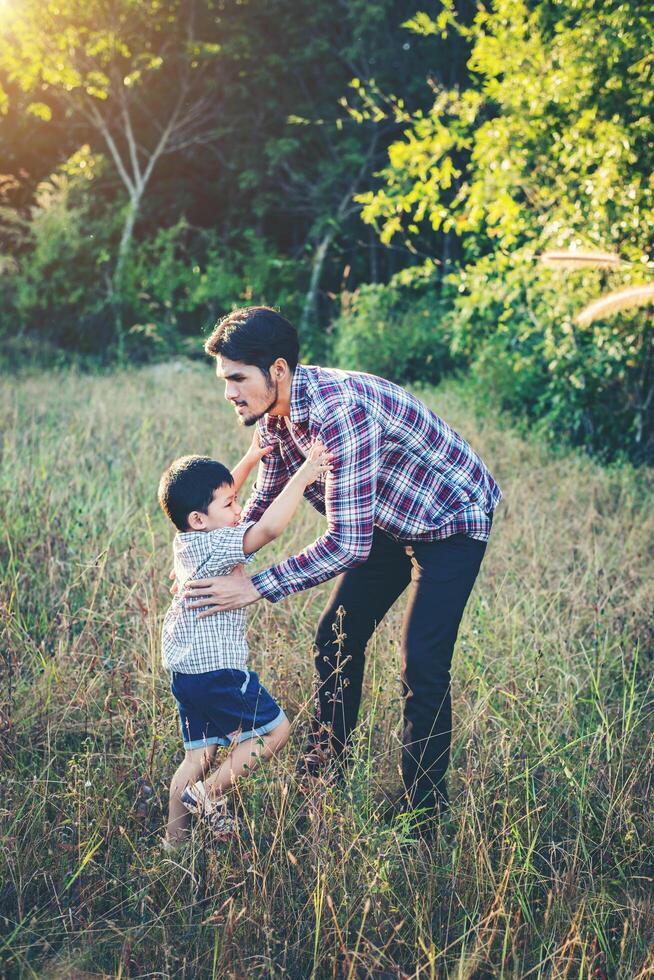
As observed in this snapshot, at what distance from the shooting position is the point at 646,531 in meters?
5.51

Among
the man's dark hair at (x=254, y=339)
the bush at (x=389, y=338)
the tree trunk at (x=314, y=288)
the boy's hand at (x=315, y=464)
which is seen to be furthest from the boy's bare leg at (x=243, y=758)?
the tree trunk at (x=314, y=288)

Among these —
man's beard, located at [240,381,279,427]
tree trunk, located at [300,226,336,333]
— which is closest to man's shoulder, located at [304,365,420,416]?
man's beard, located at [240,381,279,427]

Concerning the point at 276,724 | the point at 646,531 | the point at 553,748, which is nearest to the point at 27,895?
the point at 276,724

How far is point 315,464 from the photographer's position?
2531mm

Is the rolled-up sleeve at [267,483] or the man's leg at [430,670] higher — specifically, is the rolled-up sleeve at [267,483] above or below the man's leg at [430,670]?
above

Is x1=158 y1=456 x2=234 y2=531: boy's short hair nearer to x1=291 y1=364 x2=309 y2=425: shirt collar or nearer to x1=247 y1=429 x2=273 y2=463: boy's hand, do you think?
x1=291 y1=364 x2=309 y2=425: shirt collar

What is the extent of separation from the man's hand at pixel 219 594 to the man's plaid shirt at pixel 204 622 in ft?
0.15

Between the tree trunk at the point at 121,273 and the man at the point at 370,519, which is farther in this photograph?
the tree trunk at the point at 121,273

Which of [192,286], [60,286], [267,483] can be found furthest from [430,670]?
[192,286]

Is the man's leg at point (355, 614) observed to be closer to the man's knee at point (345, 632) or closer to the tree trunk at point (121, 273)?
the man's knee at point (345, 632)

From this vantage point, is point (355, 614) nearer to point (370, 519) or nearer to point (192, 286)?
point (370, 519)

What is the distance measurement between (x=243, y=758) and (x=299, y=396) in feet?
3.74

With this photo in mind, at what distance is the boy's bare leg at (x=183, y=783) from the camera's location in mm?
2523

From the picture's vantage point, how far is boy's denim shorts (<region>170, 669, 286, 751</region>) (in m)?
2.54
